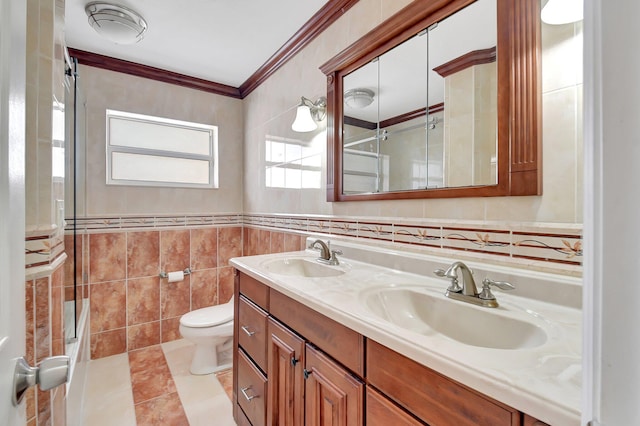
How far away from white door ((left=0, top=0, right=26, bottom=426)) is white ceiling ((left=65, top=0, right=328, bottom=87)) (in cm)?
157

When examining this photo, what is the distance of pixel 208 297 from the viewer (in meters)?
A: 2.70

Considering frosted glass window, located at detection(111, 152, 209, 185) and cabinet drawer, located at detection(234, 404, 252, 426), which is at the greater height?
frosted glass window, located at detection(111, 152, 209, 185)

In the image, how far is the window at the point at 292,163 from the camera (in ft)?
6.21

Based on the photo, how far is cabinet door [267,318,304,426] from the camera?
1015mm

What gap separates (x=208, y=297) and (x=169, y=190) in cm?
105

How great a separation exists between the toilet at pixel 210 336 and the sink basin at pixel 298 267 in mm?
735

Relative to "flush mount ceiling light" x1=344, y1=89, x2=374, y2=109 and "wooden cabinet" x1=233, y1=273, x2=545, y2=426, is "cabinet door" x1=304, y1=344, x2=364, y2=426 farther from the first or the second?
"flush mount ceiling light" x1=344, y1=89, x2=374, y2=109

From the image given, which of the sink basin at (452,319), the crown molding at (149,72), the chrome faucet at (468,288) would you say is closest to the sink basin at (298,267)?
the sink basin at (452,319)

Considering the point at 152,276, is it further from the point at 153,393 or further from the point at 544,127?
the point at 544,127

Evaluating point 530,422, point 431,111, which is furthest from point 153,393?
point 431,111

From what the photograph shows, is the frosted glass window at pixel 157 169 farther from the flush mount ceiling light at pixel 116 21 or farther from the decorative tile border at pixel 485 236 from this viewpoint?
the decorative tile border at pixel 485 236

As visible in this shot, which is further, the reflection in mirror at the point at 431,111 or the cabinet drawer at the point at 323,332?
the reflection in mirror at the point at 431,111

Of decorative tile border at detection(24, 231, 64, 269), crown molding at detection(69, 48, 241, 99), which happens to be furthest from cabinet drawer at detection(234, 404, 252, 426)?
crown molding at detection(69, 48, 241, 99)

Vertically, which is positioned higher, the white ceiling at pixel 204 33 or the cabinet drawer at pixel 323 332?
the white ceiling at pixel 204 33
